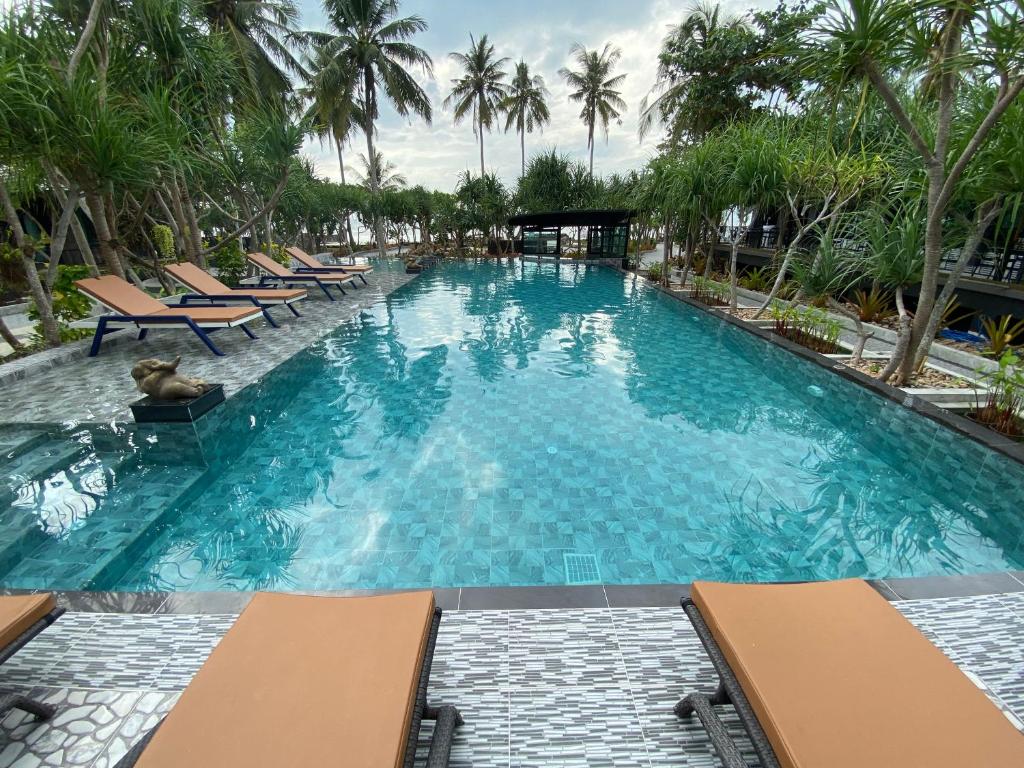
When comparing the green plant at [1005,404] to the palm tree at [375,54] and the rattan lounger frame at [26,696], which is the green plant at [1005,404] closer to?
the rattan lounger frame at [26,696]

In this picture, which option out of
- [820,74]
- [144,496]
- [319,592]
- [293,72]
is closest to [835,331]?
[820,74]

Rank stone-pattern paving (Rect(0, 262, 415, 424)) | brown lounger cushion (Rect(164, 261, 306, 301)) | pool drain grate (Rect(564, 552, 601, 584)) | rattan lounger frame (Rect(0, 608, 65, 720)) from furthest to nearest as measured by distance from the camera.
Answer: brown lounger cushion (Rect(164, 261, 306, 301)), stone-pattern paving (Rect(0, 262, 415, 424)), pool drain grate (Rect(564, 552, 601, 584)), rattan lounger frame (Rect(0, 608, 65, 720))

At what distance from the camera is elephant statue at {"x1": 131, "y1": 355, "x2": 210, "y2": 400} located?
13.7ft

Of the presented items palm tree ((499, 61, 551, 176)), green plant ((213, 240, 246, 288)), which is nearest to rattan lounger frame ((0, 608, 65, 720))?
green plant ((213, 240, 246, 288))

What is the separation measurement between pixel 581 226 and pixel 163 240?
57.6 feet

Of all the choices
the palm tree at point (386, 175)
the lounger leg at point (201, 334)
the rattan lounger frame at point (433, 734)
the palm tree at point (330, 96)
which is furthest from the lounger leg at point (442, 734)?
the palm tree at point (386, 175)

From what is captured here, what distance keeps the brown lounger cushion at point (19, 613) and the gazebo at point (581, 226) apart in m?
21.1

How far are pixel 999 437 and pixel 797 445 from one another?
1.58 m

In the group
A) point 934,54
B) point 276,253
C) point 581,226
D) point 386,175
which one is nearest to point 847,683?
point 934,54

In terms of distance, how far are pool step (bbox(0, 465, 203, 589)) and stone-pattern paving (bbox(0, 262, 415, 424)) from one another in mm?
1236

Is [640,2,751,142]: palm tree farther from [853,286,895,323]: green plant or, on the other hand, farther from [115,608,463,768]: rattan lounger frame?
[115,608,463,768]: rattan lounger frame

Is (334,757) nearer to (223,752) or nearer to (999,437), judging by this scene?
(223,752)

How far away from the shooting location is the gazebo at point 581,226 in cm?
2136

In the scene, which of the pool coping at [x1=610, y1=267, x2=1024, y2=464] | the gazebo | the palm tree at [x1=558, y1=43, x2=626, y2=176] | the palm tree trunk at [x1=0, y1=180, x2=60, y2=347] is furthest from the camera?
the palm tree at [x1=558, y1=43, x2=626, y2=176]
